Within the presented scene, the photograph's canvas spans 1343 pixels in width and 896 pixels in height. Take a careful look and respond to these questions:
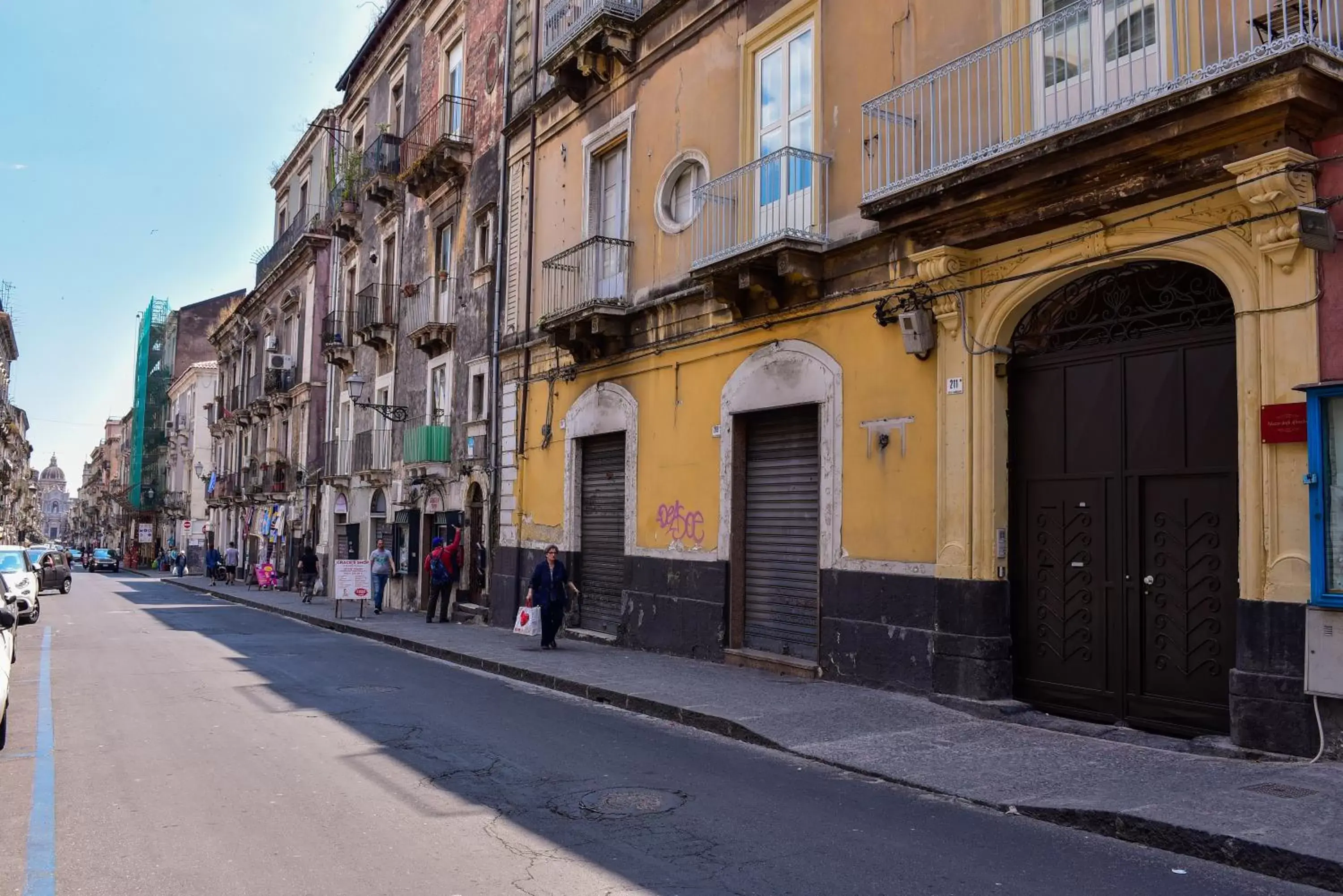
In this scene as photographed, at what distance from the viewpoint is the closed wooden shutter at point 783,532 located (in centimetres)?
1261

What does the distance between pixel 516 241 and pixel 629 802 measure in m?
14.9

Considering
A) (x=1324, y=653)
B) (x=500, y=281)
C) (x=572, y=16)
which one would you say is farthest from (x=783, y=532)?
(x=572, y=16)

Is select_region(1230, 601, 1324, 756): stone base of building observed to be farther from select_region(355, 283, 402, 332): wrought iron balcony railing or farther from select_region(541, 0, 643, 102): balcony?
select_region(355, 283, 402, 332): wrought iron balcony railing

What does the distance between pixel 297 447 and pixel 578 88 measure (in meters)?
22.6

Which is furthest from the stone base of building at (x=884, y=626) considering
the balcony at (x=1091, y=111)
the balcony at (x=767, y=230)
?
the balcony at (x=1091, y=111)

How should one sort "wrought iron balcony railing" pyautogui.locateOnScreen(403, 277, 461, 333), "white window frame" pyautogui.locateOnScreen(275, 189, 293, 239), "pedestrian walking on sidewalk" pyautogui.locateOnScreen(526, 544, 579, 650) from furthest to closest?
1. "white window frame" pyautogui.locateOnScreen(275, 189, 293, 239)
2. "wrought iron balcony railing" pyautogui.locateOnScreen(403, 277, 461, 333)
3. "pedestrian walking on sidewalk" pyautogui.locateOnScreen(526, 544, 579, 650)

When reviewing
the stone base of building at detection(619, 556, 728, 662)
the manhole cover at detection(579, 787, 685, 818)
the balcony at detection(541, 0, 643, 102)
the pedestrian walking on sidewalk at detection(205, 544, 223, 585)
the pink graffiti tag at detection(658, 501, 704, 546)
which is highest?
the balcony at detection(541, 0, 643, 102)

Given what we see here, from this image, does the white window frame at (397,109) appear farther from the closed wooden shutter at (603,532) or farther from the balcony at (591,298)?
the closed wooden shutter at (603,532)

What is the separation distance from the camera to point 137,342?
81.2m

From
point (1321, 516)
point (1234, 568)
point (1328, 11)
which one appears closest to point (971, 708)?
point (1234, 568)

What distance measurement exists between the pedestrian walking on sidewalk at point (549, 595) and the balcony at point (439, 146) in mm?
10572

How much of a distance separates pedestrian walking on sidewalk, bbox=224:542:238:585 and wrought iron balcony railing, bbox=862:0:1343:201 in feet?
125

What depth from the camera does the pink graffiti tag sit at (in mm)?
14312

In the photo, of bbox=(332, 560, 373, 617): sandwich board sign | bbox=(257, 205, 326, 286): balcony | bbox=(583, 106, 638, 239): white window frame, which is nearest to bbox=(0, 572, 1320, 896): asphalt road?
bbox=(583, 106, 638, 239): white window frame
